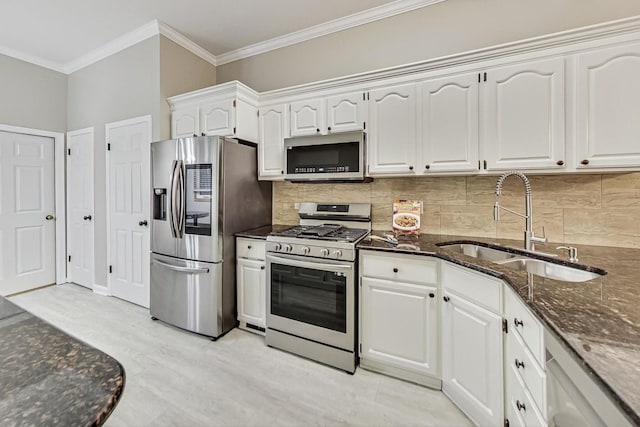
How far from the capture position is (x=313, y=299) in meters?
2.16

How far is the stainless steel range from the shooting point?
2043mm

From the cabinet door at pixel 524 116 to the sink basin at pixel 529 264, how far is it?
0.61 meters

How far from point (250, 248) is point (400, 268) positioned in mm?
1334

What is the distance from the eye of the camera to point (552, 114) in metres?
1.81

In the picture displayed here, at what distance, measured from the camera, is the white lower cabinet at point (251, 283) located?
2482 millimetres

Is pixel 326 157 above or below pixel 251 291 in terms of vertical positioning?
above

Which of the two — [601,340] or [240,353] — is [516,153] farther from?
[240,353]

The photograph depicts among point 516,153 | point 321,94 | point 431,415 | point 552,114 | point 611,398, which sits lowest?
point 431,415

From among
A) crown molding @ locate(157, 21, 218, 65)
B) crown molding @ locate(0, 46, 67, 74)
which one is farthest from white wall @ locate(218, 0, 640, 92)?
crown molding @ locate(0, 46, 67, 74)

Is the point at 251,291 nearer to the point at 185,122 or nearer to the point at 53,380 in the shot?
the point at 185,122

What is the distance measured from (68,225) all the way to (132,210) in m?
1.59

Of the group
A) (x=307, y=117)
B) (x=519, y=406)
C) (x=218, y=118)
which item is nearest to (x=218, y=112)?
(x=218, y=118)

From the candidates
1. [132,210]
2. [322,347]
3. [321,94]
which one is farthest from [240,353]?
[321,94]

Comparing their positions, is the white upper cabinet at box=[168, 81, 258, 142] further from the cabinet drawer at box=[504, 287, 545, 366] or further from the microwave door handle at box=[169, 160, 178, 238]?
the cabinet drawer at box=[504, 287, 545, 366]
